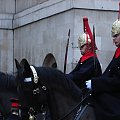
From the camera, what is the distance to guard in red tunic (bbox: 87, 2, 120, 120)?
6.17 metres

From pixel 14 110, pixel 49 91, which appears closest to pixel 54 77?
pixel 49 91

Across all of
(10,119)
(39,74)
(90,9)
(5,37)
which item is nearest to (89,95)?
(39,74)

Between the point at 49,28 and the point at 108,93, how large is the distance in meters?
10.2

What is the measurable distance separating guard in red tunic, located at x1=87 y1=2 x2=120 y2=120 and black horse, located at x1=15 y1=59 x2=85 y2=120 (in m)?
0.23

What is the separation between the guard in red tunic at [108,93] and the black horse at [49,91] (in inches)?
9.2

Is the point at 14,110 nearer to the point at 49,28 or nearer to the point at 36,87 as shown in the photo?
the point at 36,87

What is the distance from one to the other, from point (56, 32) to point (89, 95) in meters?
9.57

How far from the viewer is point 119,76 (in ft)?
20.2

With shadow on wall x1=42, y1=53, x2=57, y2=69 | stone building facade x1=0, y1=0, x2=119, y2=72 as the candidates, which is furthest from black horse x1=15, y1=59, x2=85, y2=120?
shadow on wall x1=42, y1=53, x2=57, y2=69

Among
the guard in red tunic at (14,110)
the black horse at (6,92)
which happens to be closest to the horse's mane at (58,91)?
the guard in red tunic at (14,110)

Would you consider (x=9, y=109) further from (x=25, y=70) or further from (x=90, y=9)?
(x=90, y=9)

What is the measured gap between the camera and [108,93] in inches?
247

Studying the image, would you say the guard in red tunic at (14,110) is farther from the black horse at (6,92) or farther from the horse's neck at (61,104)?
the horse's neck at (61,104)

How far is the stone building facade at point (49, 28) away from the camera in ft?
48.4
